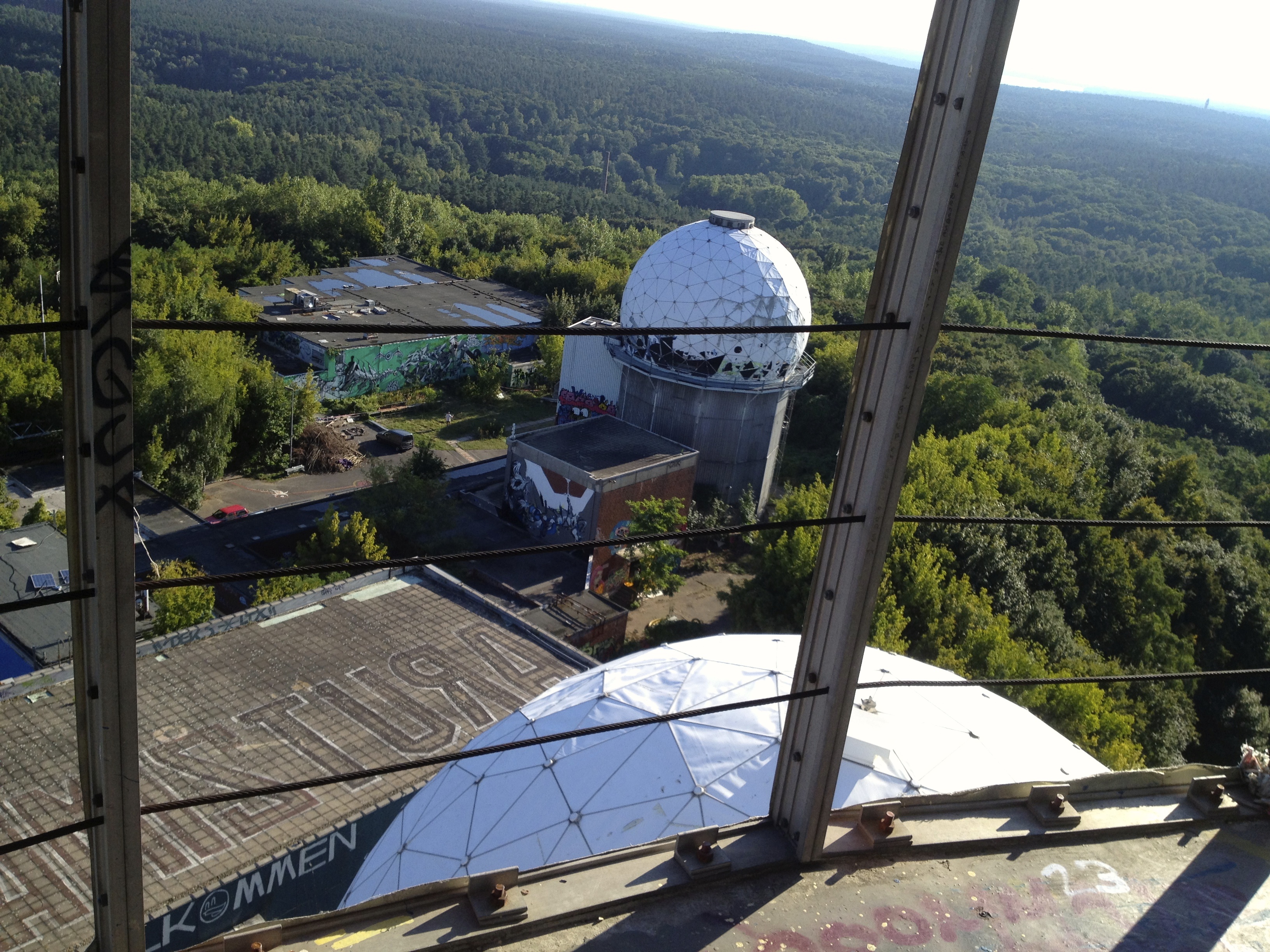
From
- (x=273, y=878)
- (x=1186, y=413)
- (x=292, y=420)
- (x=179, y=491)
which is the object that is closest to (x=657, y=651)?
(x=273, y=878)

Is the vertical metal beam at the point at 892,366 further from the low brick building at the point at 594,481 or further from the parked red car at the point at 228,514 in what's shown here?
the parked red car at the point at 228,514

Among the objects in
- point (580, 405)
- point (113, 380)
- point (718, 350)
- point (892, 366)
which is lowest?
point (580, 405)

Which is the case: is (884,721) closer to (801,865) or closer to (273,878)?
(801,865)

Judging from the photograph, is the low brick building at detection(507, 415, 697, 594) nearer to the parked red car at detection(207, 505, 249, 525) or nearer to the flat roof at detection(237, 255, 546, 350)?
the parked red car at detection(207, 505, 249, 525)

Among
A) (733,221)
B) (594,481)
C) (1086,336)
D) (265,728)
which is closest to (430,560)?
(1086,336)

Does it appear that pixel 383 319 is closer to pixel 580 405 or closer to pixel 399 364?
pixel 399 364

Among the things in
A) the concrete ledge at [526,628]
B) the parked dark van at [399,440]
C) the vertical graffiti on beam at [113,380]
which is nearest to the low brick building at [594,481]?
the concrete ledge at [526,628]
